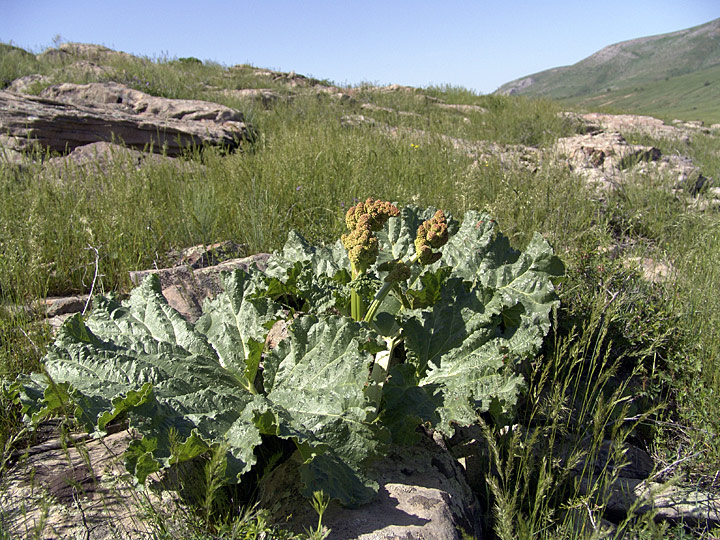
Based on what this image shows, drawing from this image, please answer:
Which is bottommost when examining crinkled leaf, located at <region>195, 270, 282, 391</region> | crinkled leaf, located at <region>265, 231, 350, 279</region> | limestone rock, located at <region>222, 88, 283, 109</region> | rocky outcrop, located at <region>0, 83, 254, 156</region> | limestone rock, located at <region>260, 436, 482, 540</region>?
limestone rock, located at <region>260, 436, 482, 540</region>

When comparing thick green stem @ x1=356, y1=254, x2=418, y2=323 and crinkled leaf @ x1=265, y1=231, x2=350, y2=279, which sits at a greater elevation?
crinkled leaf @ x1=265, y1=231, x2=350, y2=279

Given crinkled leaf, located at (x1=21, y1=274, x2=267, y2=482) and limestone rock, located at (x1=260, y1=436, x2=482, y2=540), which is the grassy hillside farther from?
crinkled leaf, located at (x1=21, y1=274, x2=267, y2=482)

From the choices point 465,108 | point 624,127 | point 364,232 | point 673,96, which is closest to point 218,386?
point 364,232

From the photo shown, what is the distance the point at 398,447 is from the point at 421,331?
18.3 inches

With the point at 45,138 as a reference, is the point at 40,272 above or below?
below

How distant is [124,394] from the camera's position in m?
1.54

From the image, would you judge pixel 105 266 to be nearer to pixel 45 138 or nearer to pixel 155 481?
pixel 155 481

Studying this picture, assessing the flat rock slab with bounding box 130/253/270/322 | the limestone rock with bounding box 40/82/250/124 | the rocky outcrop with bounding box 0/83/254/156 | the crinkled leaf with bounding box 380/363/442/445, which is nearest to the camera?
the crinkled leaf with bounding box 380/363/442/445

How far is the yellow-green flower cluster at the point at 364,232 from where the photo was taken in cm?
176

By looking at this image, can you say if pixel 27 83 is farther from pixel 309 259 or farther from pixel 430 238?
pixel 430 238

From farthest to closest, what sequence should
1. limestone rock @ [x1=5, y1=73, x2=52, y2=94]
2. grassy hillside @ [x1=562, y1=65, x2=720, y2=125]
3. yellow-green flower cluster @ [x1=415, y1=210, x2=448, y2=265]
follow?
grassy hillside @ [x1=562, y1=65, x2=720, y2=125]
limestone rock @ [x1=5, y1=73, x2=52, y2=94]
yellow-green flower cluster @ [x1=415, y1=210, x2=448, y2=265]

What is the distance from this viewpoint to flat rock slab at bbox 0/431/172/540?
136 centimetres

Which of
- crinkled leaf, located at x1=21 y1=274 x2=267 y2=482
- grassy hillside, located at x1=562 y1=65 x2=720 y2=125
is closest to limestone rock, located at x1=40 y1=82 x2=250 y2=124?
crinkled leaf, located at x1=21 y1=274 x2=267 y2=482

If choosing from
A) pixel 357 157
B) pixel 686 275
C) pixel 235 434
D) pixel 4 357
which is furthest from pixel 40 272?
pixel 686 275
